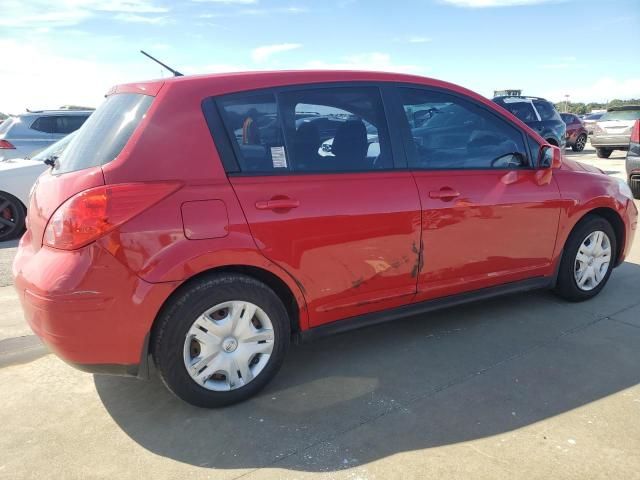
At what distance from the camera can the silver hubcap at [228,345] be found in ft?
8.61

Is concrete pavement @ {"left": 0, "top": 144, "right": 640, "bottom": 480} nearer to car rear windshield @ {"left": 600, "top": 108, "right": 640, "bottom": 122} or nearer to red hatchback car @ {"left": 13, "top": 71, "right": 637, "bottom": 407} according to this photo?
red hatchback car @ {"left": 13, "top": 71, "right": 637, "bottom": 407}

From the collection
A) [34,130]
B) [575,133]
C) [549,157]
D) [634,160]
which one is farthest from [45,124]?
[575,133]

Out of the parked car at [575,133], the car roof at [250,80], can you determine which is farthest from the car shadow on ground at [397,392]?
the parked car at [575,133]

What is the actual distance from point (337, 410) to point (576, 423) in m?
1.17

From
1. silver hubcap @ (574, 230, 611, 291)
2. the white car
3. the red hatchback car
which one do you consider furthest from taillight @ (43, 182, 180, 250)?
the white car

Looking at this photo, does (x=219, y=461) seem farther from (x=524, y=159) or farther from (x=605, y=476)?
(x=524, y=159)

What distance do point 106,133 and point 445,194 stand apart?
77.0 inches

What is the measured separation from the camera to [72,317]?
2367 millimetres

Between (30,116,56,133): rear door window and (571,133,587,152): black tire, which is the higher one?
(30,116,56,133): rear door window

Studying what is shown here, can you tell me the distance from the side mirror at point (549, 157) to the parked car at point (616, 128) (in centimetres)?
1288

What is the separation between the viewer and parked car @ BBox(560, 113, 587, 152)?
18484 mm

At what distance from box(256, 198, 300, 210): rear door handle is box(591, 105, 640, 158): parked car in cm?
1473

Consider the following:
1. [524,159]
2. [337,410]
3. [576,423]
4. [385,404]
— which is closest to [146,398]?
[337,410]

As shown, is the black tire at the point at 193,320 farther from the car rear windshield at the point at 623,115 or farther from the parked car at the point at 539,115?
the car rear windshield at the point at 623,115
